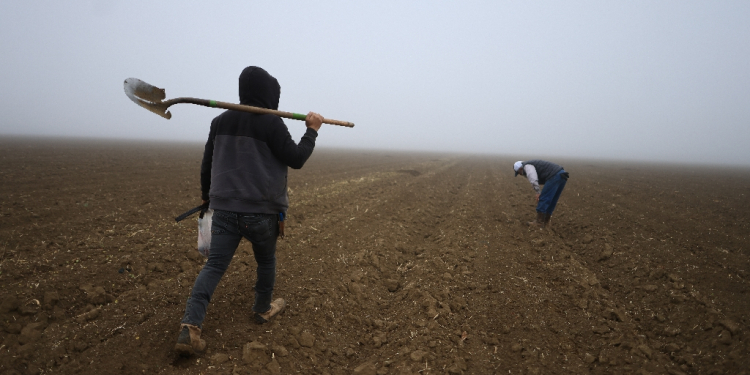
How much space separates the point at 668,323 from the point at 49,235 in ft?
32.7

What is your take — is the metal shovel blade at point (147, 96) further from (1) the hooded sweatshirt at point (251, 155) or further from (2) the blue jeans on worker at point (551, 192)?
(2) the blue jeans on worker at point (551, 192)

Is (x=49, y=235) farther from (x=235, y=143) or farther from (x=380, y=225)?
(x=380, y=225)

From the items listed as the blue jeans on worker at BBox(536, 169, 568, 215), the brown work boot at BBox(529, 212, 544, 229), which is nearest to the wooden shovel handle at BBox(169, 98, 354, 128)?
the blue jeans on worker at BBox(536, 169, 568, 215)

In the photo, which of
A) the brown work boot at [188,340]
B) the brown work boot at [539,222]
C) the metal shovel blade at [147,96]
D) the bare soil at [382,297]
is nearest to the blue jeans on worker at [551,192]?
the brown work boot at [539,222]

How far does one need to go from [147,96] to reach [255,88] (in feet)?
4.16

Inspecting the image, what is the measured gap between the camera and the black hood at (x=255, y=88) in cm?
262

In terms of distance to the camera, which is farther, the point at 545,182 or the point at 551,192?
the point at 545,182

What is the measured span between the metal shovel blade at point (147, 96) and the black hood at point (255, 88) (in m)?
0.95

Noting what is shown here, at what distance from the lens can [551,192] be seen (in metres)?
7.36

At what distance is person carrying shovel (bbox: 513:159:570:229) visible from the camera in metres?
7.27

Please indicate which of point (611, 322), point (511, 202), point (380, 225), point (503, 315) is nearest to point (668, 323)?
point (611, 322)

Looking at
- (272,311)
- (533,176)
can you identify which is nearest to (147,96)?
(272,311)

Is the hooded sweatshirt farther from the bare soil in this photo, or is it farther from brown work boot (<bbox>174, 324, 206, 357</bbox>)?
the bare soil

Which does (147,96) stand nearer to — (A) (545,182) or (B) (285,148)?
(B) (285,148)
